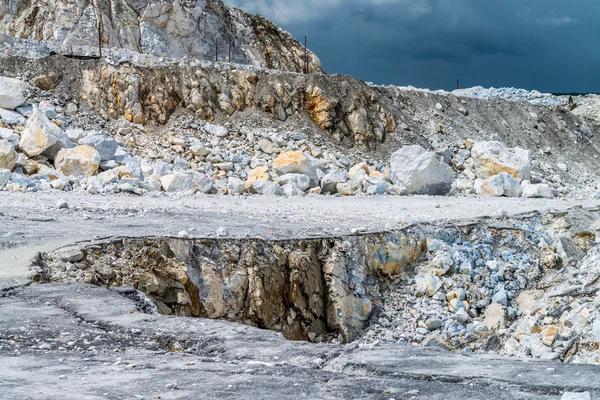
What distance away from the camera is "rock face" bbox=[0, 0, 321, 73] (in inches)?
1332

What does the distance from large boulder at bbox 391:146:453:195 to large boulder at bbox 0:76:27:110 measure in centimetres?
1361

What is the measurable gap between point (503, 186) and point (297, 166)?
7.33 metres

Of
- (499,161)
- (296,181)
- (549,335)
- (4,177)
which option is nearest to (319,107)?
(296,181)

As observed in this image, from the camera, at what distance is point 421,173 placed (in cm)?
2012

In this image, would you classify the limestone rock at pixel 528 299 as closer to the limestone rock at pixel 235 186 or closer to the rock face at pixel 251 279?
the rock face at pixel 251 279

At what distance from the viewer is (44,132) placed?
18.3m

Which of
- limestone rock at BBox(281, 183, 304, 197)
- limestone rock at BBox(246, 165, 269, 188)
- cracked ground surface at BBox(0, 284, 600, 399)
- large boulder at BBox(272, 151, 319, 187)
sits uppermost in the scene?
large boulder at BBox(272, 151, 319, 187)

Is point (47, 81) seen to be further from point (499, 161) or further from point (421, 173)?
point (499, 161)

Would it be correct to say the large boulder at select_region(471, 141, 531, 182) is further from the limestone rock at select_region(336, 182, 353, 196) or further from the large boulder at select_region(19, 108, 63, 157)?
the large boulder at select_region(19, 108, 63, 157)

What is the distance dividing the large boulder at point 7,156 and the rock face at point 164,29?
15485mm

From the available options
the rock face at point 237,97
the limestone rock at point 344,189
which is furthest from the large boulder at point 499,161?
the limestone rock at point 344,189

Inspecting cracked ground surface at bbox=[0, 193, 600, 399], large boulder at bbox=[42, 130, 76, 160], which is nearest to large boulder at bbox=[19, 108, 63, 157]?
large boulder at bbox=[42, 130, 76, 160]

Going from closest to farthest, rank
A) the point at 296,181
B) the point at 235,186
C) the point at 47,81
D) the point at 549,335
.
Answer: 1. the point at 549,335
2. the point at 235,186
3. the point at 296,181
4. the point at 47,81

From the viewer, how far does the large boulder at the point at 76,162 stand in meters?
17.9
